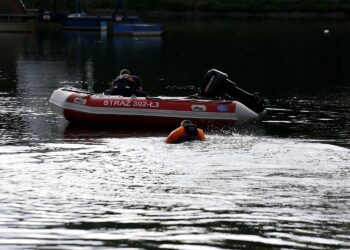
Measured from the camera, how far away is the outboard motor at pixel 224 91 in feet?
96.5

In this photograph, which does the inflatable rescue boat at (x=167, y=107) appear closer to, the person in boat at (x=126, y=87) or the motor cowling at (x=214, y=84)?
the motor cowling at (x=214, y=84)

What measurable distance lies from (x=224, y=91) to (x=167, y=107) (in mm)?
2187

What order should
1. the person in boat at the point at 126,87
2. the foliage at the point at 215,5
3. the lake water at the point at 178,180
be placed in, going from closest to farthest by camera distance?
1. the lake water at the point at 178,180
2. the person in boat at the point at 126,87
3. the foliage at the point at 215,5

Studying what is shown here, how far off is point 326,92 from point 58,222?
84.9 ft

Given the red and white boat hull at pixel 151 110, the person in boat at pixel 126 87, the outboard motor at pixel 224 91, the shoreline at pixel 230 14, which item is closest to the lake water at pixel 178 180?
the red and white boat hull at pixel 151 110

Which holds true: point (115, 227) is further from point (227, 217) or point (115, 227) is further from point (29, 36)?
point (29, 36)

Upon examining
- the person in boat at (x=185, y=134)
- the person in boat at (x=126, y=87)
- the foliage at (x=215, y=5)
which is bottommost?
the foliage at (x=215, y=5)

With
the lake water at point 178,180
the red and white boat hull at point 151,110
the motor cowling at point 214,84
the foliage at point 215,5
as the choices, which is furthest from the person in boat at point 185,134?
the foliage at point 215,5

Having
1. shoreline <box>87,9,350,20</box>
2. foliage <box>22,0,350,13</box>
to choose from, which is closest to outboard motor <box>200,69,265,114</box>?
shoreline <box>87,9,350,20</box>

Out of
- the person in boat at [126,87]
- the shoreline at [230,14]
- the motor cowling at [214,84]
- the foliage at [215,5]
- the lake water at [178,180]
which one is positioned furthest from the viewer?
the foliage at [215,5]

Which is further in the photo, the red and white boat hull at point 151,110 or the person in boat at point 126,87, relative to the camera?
the person in boat at point 126,87

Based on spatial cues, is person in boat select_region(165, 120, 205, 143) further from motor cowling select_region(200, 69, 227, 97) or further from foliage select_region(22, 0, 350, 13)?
foliage select_region(22, 0, 350, 13)

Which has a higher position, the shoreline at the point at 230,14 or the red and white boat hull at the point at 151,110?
the red and white boat hull at the point at 151,110

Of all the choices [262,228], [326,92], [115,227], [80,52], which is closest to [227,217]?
[262,228]
